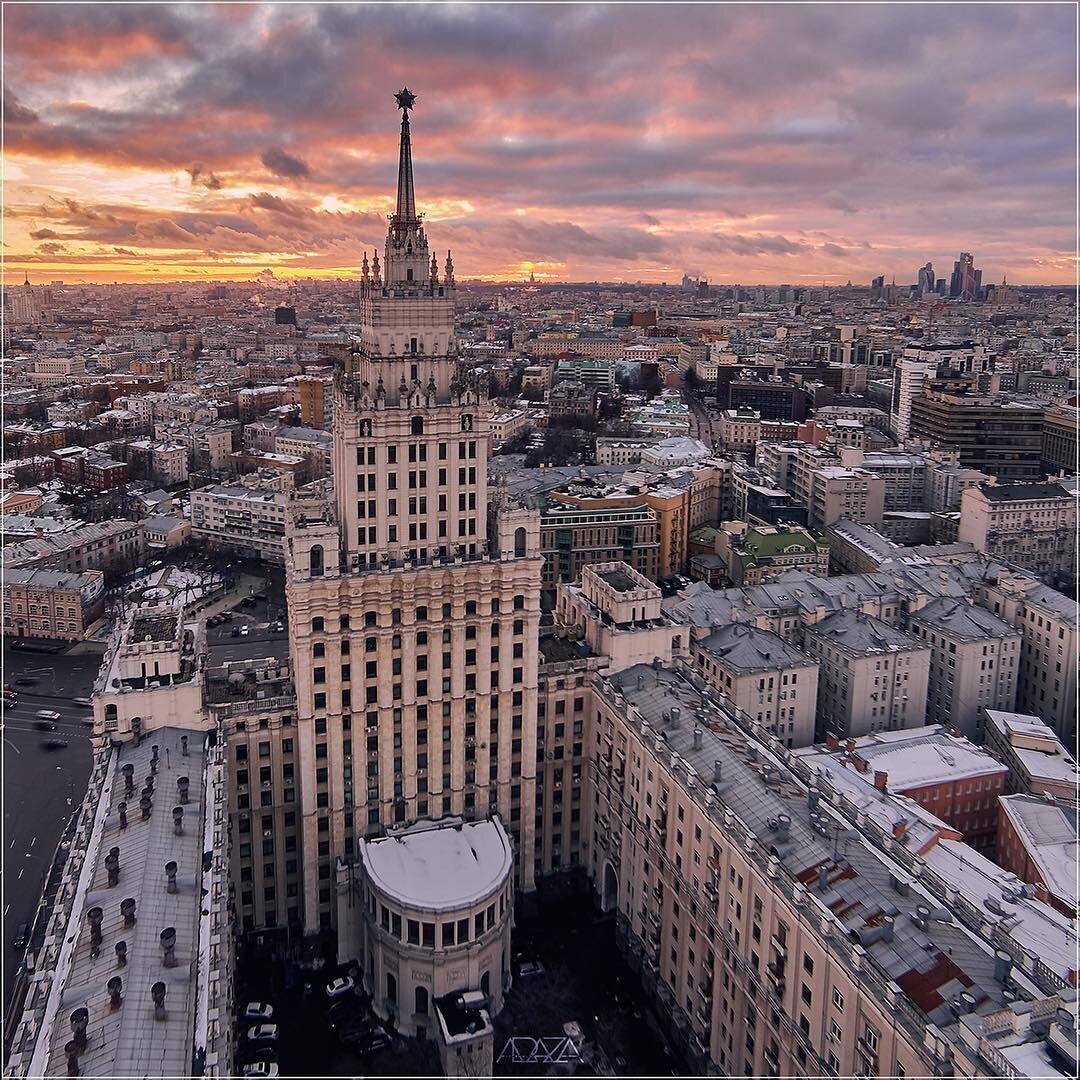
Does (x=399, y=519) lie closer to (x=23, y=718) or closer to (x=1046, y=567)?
(x=23, y=718)

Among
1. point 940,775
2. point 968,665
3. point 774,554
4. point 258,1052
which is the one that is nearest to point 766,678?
point 940,775

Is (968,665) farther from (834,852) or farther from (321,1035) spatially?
(321,1035)

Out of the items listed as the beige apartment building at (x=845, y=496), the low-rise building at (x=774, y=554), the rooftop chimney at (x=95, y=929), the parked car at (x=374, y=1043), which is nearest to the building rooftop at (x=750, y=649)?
the low-rise building at (x=774, y=554)

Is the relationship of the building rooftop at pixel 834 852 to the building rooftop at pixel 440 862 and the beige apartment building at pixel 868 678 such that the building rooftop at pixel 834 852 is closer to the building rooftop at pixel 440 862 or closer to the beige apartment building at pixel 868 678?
the building rooftop at pixel 440 862

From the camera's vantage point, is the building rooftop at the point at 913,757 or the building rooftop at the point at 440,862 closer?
the building rooftop at the point at 440,862

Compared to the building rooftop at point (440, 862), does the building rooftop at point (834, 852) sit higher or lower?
higher
